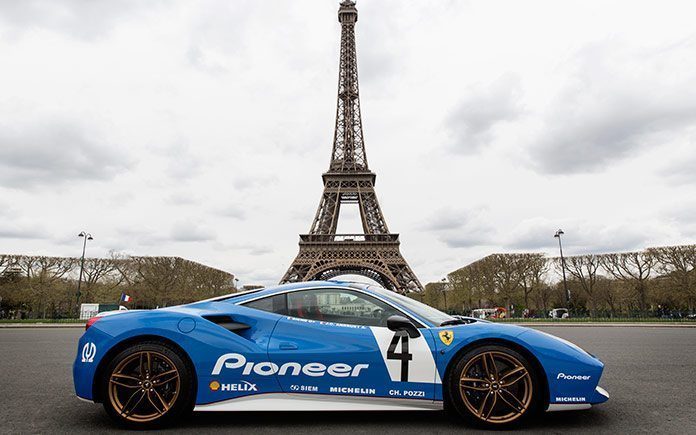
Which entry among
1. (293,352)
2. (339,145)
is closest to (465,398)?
(293,352)

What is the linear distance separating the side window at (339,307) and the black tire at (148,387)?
1031 millimetres

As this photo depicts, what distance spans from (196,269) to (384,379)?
47028 millimetres

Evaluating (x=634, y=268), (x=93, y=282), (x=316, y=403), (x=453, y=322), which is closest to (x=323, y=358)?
(x=316, y=403)

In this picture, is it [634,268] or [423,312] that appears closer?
[423,312]

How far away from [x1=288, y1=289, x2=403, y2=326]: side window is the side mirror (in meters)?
0.17

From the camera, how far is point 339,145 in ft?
183

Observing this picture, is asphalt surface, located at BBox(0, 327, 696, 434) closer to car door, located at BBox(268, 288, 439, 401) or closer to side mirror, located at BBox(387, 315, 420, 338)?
car door, located at BBox(268, 288, 439, 401)

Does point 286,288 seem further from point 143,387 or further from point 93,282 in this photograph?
point 93,282

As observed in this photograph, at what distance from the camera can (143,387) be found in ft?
12.2

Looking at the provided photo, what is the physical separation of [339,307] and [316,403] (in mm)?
818

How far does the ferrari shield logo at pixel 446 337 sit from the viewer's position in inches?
147

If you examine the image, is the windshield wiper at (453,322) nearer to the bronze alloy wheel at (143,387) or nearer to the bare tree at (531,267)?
the bronze alloy wheel at (143,387)

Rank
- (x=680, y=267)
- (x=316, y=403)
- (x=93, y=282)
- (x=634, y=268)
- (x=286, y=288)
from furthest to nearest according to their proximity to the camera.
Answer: (x=93, y=282) → (x=634, y=268) → (x=680, y=267) → (x=286, y=288) → (x=316, y=403)

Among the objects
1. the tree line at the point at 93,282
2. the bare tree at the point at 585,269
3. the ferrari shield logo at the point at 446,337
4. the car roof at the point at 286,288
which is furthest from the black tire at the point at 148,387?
the bare tree at the point at 585,269
